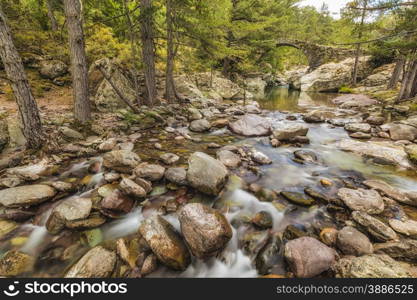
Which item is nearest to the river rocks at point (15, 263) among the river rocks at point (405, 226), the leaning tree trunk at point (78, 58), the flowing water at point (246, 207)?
the flowing water at point (246, 207)

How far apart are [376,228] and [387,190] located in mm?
1410

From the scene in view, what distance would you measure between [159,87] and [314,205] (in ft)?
33.2

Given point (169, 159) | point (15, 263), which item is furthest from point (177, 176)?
point (15, 263)

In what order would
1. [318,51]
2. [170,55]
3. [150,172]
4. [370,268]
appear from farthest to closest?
1. [318,51]
2. [170,55]
3. [150,172]
4. [370,268]

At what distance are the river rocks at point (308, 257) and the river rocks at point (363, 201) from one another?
112 centimetres

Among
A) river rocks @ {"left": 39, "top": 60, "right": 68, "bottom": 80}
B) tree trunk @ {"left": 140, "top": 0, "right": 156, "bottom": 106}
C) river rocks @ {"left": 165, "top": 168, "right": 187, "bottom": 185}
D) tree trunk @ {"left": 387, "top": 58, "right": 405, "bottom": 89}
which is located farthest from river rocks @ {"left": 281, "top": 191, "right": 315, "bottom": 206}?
tree trunk @ {"left": 387, "top": 58, "right": 405, "bottom": 89}

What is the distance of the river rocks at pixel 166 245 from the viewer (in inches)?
86.9

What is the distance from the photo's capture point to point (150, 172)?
3.62 meters

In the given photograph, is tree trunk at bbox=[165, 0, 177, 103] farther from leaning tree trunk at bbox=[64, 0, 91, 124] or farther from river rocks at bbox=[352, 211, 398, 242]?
river rocks at bbox=[352, 211, 398, 242]

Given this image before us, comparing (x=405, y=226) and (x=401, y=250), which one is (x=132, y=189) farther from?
(x=405, y=226)

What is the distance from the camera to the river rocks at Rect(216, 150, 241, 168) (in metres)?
4.39

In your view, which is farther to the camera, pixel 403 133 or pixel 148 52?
pixel 148 52

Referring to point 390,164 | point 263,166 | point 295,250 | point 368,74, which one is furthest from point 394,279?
point 368,74

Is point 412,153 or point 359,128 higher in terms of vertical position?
point 359,128
